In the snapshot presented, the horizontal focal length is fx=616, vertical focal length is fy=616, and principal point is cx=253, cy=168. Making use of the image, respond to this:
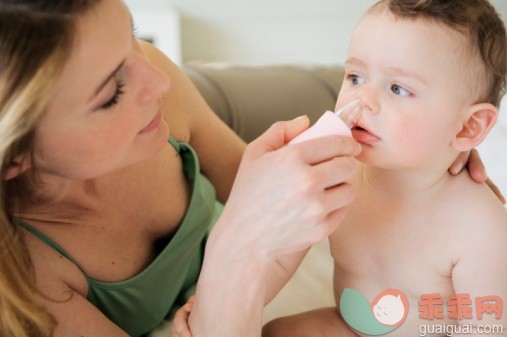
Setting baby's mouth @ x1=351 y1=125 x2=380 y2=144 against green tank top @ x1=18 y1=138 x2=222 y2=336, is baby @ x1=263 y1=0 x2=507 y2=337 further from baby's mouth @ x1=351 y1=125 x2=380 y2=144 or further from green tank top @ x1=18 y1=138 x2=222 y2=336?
green tank top @ x1=18 y1=138 x2=222 y2=336

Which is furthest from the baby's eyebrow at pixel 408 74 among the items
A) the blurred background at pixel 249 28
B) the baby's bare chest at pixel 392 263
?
the blurred background at pixel 249 28

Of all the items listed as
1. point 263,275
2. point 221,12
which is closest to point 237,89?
point 263,275

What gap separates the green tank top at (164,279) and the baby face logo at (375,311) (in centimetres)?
30

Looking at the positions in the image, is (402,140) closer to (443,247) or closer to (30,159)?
(443,247)

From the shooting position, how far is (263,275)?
0.83m

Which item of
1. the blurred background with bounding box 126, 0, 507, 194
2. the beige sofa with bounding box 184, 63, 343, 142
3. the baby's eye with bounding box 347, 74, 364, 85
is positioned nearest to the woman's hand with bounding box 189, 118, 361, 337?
the baby's eye with bounding box 347, 74, 364, 85

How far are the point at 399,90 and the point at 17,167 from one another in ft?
1.77

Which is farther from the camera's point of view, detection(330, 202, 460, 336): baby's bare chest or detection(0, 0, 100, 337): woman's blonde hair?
detection(330, 202, 460, 336): baby's bare chest

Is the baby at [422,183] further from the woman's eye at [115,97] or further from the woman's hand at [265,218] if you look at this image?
the woman's eye at [115,97]

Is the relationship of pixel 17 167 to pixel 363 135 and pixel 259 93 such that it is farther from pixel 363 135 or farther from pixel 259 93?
pixel 259 93

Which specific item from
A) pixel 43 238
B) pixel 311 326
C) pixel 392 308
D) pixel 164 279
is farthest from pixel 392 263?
pixel 43 238

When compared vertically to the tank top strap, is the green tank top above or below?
below

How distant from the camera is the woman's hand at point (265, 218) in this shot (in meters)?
0.75

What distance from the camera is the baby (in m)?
0.84
